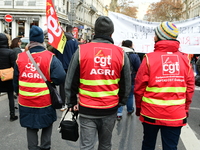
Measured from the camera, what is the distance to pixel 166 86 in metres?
2.69

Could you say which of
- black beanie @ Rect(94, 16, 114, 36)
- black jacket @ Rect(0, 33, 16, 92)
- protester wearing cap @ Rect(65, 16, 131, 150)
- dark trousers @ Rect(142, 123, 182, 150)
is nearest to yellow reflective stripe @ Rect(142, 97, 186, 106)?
dark trousers @ Rect(142, 123, 182, 150)

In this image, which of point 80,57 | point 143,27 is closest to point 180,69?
point 80,57

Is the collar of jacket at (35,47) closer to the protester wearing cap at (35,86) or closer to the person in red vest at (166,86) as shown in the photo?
the protester wearing cap at (35,86)

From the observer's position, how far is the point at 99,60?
2.52 meters

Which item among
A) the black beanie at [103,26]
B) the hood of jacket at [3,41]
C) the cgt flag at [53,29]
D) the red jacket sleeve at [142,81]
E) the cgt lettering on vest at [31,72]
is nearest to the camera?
the black beanie at [103,26]

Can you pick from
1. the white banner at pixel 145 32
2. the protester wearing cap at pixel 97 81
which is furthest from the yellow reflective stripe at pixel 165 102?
the white banner at pixel 145 32

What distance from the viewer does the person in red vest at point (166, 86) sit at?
269 cm

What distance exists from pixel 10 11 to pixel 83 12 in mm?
22212

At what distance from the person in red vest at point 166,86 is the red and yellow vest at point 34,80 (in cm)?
123

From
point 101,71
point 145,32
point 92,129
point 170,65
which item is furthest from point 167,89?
point 145,32

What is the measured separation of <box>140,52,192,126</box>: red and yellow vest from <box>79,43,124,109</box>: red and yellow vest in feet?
1.44

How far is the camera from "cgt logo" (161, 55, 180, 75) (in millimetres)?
2689

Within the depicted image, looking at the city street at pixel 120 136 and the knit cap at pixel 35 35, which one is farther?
the city street at pixel 120 136

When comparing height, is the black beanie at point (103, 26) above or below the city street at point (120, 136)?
above
